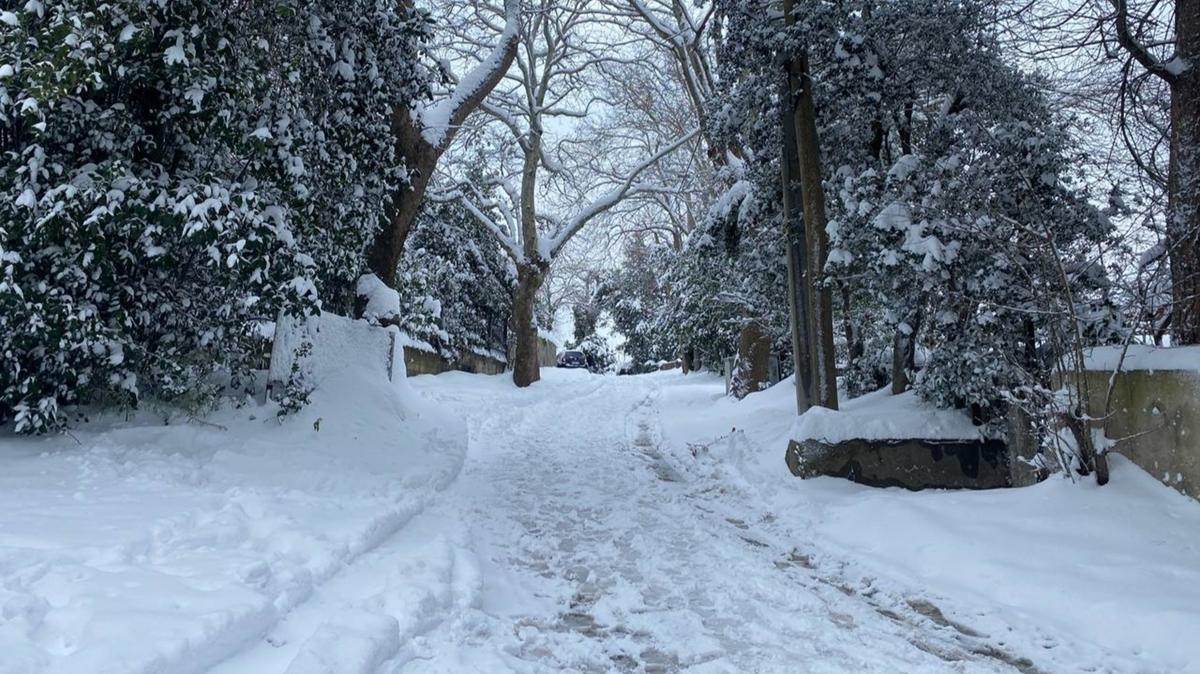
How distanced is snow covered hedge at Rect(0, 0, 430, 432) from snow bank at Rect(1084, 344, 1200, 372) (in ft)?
20.2

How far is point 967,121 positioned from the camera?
21.7 feet

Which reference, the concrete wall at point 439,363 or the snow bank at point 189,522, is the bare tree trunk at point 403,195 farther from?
the concrete wall at point 439,363

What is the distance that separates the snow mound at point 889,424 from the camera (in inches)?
260

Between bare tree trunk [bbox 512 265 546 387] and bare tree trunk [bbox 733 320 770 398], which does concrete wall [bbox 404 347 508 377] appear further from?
bare tree trunk [bbox 733 320 770 398]

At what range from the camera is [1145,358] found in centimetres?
482

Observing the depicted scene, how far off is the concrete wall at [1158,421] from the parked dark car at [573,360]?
119ft

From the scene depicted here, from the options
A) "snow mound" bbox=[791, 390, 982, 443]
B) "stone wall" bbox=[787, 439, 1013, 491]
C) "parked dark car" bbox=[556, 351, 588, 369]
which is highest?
"parked dark car" bbox=[556, 351, 588, 369]

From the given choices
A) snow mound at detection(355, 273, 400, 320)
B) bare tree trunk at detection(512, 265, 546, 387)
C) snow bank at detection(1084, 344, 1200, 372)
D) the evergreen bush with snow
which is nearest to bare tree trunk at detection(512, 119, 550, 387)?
bare tree trunk at detection(512, 265, 546, 387)

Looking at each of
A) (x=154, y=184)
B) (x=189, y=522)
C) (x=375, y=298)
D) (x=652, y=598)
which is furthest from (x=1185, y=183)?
(x=375, y=298)

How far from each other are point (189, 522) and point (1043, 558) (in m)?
4.88

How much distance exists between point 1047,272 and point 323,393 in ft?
22.3

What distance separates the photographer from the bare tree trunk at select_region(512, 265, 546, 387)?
62.8 ft

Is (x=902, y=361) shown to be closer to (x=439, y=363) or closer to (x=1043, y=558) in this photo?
(x=1043, y=558)

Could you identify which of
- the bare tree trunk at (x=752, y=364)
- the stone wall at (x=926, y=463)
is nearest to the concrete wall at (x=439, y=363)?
the bare tree trunk at (x=752, y=364)
